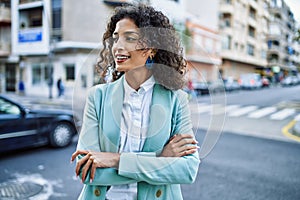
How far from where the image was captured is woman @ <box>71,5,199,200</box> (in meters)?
0.95

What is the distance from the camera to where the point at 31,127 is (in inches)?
194

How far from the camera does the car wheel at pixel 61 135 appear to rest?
5.17 m

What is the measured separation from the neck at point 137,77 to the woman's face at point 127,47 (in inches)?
1.9

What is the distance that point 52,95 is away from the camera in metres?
11.0

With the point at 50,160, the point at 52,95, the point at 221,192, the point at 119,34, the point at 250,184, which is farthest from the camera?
the point at 52,95

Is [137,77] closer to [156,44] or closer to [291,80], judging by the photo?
[156,44]

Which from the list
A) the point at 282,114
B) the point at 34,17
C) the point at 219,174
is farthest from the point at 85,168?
the point at 282,114

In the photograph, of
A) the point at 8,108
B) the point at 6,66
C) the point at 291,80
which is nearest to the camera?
the point at 8,108

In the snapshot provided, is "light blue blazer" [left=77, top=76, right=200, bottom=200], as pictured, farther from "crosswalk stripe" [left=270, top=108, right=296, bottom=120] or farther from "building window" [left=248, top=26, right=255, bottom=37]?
"crosswalk stripe" [left=270, top=108, right=296, bottom=120]

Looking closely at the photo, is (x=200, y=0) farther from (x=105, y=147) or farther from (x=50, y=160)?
(x=105, y=147)

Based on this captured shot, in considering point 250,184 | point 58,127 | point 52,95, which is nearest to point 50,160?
point 58,127

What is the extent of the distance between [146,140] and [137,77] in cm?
22

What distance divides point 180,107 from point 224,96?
0.17 metres

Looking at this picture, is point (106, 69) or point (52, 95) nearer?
point (106, 69)
